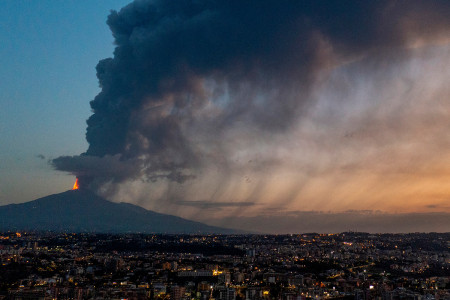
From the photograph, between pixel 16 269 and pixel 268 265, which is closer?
pixel 16 269

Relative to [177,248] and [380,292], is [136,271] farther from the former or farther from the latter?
[177,248]

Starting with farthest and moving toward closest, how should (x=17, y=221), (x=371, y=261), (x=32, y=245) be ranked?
(x=17, y=221), (x=32, y=245), (x=371, y=261)

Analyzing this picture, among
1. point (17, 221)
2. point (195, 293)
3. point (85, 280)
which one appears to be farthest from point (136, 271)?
point (17, 221)

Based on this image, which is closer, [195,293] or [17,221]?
[195,293]

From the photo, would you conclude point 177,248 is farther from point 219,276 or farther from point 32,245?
point 219,276

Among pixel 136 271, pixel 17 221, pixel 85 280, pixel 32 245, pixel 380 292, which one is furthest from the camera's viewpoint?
pixel 17 221

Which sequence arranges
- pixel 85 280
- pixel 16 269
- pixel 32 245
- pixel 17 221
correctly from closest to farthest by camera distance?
pixel 85 280 → pixel 16 269 → pixel 32 245 → pixel 17 221

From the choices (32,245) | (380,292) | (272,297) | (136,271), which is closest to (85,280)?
(136,271)

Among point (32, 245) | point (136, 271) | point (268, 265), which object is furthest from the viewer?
point (32, 245)
